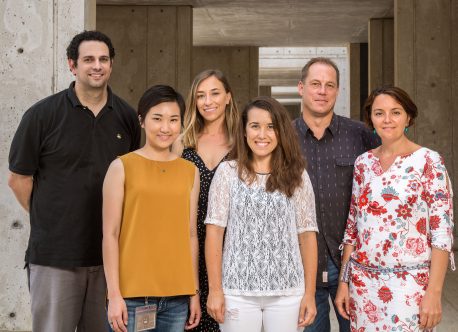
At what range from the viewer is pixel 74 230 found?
3.06 metres

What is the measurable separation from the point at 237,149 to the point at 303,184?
36 cm

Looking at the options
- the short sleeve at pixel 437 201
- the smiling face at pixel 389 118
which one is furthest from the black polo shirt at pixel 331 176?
the short sleeve at pixel 437 201

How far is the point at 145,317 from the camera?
263 centimetres

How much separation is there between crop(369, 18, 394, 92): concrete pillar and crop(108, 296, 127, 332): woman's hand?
11.6 metres

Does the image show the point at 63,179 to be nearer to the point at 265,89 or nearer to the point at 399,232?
the point at 399,232

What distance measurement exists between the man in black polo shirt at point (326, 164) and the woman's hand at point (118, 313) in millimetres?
1136

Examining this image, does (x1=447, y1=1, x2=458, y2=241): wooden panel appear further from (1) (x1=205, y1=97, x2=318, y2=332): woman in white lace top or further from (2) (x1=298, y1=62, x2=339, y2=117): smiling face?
(1) (x1=205, y1=97, x2=318, y2=332): woman in white lace top

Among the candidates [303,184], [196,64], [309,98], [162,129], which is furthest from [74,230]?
[196,64]

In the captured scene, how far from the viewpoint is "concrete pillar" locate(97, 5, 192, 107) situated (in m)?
12.0

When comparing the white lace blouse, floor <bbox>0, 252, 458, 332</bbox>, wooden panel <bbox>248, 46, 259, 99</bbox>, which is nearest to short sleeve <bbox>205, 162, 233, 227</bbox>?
the white lace blouse

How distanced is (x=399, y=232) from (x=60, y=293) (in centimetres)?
174

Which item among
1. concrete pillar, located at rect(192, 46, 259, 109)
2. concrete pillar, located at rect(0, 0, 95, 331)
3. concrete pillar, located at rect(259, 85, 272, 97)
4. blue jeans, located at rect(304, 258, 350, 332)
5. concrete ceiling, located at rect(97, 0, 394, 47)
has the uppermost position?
concrete pillar, located at rect(259, 85, 272, 97)

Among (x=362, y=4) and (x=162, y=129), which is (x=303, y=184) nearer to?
(x=162, y=129)

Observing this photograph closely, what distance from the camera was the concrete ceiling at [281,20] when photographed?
476 inches
